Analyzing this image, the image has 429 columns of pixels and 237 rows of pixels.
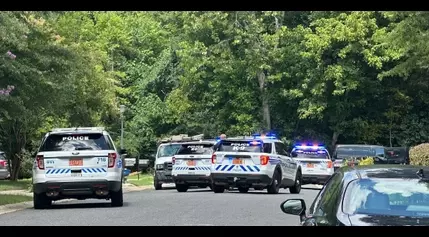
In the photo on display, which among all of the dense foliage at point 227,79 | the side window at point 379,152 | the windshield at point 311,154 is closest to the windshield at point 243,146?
the dense foliage at point 227,79

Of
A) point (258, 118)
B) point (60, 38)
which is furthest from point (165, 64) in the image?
point (60, 38)

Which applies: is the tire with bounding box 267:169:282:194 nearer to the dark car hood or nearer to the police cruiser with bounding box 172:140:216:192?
the police cruiser with bounding box 172:140:216:192

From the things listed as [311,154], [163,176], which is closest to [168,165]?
[163,176]

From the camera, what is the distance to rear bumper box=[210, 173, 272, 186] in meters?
23.5

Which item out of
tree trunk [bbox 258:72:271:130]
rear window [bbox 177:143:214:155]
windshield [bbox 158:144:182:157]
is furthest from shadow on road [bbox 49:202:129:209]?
tree trunk [bbox 258:72:271:130]

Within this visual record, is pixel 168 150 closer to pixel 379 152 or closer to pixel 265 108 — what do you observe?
pixel 379 152

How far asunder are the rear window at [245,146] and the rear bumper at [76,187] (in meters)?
6.69

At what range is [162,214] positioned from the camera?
1672 cm

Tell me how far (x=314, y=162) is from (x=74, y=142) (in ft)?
46.3

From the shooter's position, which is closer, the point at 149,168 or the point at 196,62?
the point at 196,62

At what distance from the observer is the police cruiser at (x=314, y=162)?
30.3 m
